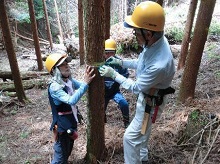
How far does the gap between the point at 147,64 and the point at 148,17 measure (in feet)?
2.01

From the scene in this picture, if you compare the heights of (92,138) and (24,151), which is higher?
(92,138)

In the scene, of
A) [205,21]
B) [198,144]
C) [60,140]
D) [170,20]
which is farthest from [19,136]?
[170,20]

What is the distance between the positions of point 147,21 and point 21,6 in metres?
23.8

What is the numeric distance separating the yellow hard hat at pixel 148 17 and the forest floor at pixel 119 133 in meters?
2.03

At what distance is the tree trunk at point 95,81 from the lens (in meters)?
3.20

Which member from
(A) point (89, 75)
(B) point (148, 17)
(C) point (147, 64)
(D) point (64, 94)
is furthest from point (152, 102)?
(D) point (64, 94)

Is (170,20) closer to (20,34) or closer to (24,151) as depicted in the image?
(24,151)

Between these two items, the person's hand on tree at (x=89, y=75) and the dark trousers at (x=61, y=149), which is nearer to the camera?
the person's hand on tree at (x=89, y=75)

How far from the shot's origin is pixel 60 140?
3.90m

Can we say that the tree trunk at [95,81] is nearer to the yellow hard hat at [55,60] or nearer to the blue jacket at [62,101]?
the blue jacket at [62,101]

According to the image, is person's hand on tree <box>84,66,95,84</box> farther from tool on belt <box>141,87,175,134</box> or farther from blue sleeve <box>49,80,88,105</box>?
tool on belt <box>141,87,175,134</box>

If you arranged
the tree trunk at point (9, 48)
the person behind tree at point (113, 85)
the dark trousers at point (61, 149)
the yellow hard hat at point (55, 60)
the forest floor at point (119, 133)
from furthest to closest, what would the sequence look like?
the tree trunk at point (9, 48) → the person behind tree at point (113, 85) → the forest floor at point (119, 133) → the dark trousers at point (61, 149) → the yellow hard hat at point (55, 60)

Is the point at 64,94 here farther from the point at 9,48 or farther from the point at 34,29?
the point at 34,29

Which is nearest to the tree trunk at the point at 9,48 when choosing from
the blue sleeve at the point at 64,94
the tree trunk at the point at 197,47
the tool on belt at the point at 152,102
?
the blue sleeve at the point at 64,94
